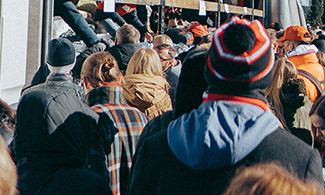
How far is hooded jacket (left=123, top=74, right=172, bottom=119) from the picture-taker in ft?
9.45

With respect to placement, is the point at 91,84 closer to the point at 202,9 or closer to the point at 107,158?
the point at 107,158

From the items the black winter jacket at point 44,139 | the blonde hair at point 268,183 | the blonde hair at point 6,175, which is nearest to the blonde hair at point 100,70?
the black winter jacket at point 44,139

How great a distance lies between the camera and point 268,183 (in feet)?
3.72

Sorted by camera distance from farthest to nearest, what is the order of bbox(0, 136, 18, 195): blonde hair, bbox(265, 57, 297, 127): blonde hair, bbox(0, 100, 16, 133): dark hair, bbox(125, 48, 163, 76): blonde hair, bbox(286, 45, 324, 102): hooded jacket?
bbox(286, 45, 324, 102): hooded jacket
bbox(125, 48, 163, 76): blonde hair
bbox(265, 57, 297, 127): blonde hair
bbox(0, 100, 16, 133): dark hair
bbox(0, 136, 18, 195): blonde hair

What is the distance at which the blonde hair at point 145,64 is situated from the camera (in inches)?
117

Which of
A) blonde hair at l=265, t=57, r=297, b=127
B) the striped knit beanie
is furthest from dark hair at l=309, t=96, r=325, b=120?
the striped knit beanie

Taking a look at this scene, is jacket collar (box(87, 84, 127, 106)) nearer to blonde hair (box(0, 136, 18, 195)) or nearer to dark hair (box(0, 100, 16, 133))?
dark hair (box(0, 100, 16, 133))

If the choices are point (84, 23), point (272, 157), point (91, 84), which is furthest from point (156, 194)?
point (84, 23)

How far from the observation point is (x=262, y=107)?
125 cm

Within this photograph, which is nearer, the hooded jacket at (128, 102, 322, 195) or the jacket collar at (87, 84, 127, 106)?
the hooded jacket at (128, 102, 322, 195)

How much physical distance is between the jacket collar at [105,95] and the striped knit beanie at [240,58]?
1.31m

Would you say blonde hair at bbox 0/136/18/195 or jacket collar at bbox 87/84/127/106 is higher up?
blonde hair at bbox 0/136/18/195

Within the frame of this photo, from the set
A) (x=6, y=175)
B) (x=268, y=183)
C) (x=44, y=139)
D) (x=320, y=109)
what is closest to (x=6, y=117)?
(x=44, y=139)

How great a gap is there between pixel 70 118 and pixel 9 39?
2.40 m
